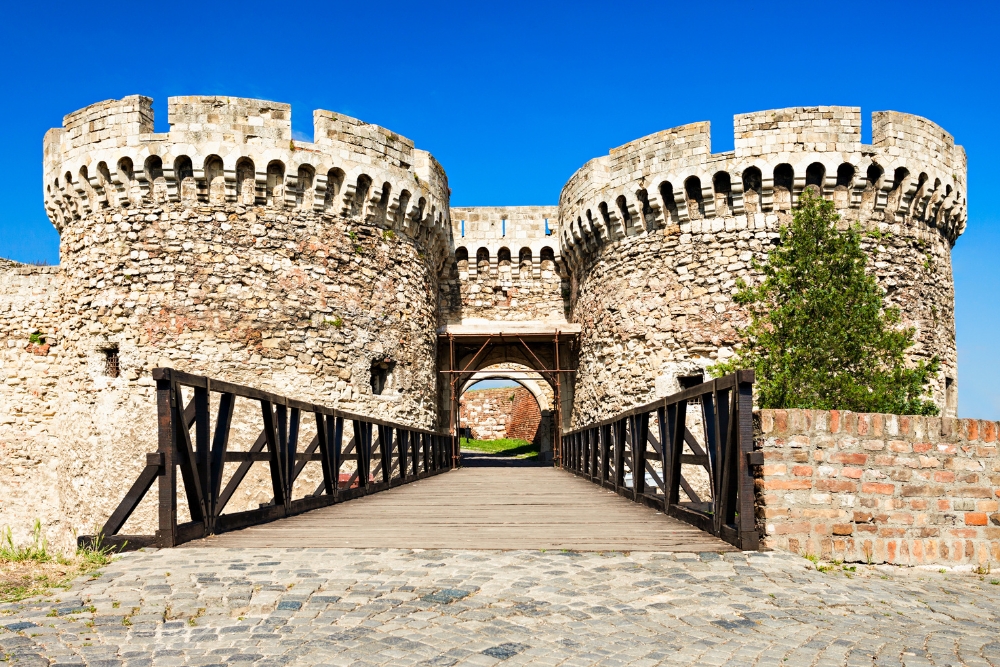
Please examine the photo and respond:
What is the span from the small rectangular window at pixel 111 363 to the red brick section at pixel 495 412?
1741cm

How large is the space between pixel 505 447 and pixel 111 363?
16336 mm

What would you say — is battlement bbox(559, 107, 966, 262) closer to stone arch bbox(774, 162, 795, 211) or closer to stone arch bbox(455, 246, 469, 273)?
stone arch bbox(774, 162, 795, 211)

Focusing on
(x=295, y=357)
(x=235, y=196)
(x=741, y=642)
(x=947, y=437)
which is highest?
(x=235, y=196)

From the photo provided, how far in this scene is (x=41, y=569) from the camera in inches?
142

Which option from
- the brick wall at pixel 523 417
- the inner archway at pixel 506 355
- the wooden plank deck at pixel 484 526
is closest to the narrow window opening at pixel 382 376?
the inner archway at pixel 506 355

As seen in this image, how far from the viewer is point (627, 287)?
12.9m

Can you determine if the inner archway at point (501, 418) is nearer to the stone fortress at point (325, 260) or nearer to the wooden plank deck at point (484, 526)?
the stone fortress at point (325, 260)

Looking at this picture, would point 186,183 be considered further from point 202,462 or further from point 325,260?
point 202,462

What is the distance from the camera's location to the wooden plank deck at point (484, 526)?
4488mm

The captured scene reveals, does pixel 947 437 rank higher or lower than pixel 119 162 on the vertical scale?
lower

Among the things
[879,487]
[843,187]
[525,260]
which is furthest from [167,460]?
[525,260]

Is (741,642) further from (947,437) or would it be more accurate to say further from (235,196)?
(235,196)

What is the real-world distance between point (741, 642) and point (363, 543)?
97.7 inches

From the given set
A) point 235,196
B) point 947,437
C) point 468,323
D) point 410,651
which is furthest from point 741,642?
point 468,323
